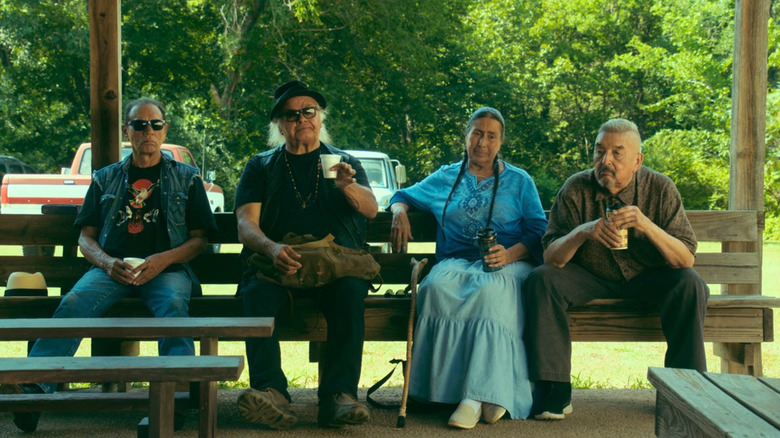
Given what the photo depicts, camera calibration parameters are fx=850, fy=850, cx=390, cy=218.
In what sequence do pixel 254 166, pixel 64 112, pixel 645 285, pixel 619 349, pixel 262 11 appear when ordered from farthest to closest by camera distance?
pixel 64 112, pixel 262 11, pixel 619 349, pixel 254 166, pixel 645 285

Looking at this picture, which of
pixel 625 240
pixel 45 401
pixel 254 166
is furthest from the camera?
pixel 254 166

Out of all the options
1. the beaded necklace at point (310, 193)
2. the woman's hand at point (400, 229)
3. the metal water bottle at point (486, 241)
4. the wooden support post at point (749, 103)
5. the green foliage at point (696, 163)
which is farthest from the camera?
the green foliage at point (696, 163)

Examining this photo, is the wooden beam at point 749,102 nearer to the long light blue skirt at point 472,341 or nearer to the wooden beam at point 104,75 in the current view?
the long light blue skirt at point 472,341

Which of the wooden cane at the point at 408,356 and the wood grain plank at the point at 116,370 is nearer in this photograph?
the wood grain plank at the point at 116,370

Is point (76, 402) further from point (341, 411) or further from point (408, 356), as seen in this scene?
point (408, 356)

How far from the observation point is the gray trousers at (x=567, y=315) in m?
3.47

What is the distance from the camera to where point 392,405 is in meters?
3.82

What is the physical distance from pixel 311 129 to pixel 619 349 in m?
3.98

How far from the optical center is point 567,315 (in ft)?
11.7

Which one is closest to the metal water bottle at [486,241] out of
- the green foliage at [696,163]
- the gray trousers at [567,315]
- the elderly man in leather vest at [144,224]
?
the gray trousers at [567,315]

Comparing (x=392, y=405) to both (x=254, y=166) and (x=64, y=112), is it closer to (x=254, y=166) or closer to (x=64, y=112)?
(x=254, y=166)

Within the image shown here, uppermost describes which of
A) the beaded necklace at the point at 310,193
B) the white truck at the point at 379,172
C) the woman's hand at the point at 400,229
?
the white truck at the point at 379,172

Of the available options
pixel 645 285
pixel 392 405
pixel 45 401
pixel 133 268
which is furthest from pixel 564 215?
pixel 45 401

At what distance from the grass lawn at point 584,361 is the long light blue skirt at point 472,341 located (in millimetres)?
1481
